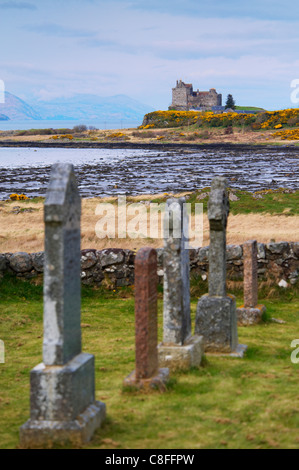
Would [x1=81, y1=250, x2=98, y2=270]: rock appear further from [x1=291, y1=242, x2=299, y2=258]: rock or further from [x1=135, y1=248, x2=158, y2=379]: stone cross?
[x1=135, y1=248, x2=158, y2=379]: stone cross

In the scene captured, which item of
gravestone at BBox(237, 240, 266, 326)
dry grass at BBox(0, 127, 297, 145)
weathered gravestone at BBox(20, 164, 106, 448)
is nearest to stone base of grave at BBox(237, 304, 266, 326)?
gravestone at BBox(237, 240, 266, 326)

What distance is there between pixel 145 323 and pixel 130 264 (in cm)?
721

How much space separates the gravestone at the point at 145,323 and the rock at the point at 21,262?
747 cm

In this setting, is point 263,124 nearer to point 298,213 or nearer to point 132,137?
point 132,137

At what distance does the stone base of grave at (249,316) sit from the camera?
1210 cm

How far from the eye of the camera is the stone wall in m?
14.6

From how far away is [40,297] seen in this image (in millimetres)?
14297

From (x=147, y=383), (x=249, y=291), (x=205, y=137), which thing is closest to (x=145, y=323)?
(x=147, y=383)

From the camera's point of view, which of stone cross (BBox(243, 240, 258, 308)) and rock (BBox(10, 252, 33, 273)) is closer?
Answer: stone cross (BBox(243, 240, 258, 308))

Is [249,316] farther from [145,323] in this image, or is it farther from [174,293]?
[145,323]

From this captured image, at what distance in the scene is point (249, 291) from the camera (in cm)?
1225

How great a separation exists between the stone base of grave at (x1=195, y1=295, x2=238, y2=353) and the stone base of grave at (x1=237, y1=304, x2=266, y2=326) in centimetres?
227

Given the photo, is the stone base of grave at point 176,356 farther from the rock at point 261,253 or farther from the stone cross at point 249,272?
the rock at point 261,253

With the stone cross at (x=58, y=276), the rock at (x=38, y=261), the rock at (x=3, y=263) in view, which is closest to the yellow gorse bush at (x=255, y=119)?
the rock at (x=38, y=261)
